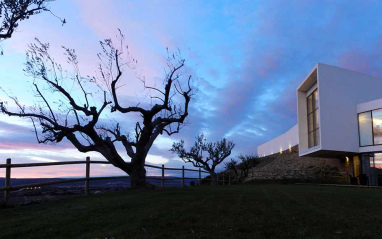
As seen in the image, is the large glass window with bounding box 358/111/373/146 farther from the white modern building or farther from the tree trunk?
the tree trunk

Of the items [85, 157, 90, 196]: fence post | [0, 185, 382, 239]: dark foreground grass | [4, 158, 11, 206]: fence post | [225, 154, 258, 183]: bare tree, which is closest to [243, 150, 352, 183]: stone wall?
[225, 154, 258, 183]: bare tree

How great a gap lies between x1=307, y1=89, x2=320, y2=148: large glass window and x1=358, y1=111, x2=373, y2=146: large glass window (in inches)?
139

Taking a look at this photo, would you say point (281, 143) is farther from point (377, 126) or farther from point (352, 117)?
point (377, 126)

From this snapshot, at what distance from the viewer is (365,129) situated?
2562 cm

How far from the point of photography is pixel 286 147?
2044 inches

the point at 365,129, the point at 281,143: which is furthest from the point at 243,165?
the point at 281,143

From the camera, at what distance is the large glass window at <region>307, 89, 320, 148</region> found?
2917 centimetres

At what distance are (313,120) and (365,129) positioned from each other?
204 inches

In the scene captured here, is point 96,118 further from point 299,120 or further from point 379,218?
point 299,120

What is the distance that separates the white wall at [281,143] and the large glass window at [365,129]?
20077 mm

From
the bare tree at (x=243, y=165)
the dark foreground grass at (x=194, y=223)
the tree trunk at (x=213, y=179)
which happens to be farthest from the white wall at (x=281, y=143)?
the dark foreground grass at (x=194, y=223)

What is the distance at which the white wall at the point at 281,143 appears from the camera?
157ft

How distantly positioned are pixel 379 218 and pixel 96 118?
10121 mm

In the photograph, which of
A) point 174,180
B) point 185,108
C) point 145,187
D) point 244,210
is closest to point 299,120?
point 174,180
